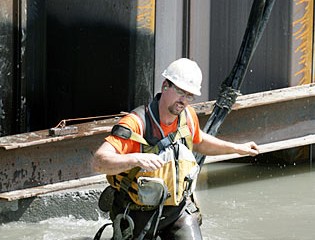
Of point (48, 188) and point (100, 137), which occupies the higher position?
point (100, 137)

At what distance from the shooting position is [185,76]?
521cm

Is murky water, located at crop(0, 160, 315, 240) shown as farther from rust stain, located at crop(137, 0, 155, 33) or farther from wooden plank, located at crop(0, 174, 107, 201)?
rust stain, located at crop(137, 0, 155, 33)

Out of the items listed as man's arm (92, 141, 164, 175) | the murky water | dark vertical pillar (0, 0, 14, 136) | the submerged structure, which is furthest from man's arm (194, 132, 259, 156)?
dark vertical pillar (0, 0, 14, 136)

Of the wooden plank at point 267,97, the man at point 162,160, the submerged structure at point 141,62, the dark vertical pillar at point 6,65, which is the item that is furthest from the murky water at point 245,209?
the man at point 162,160

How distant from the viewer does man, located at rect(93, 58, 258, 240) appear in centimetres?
511

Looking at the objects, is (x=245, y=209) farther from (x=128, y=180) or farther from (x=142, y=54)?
(x=128, y=180)

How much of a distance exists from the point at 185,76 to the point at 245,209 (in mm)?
3390

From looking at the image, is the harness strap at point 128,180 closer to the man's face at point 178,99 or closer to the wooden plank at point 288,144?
the man's face at point 178,99

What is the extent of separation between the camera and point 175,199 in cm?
530

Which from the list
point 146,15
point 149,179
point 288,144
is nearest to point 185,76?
point 149,179

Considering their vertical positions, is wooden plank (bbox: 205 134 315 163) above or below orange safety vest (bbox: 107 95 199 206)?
below

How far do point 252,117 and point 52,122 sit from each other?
2280 mm

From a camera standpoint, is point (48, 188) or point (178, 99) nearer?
point (178, 99)

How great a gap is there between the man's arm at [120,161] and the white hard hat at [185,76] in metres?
0.53
